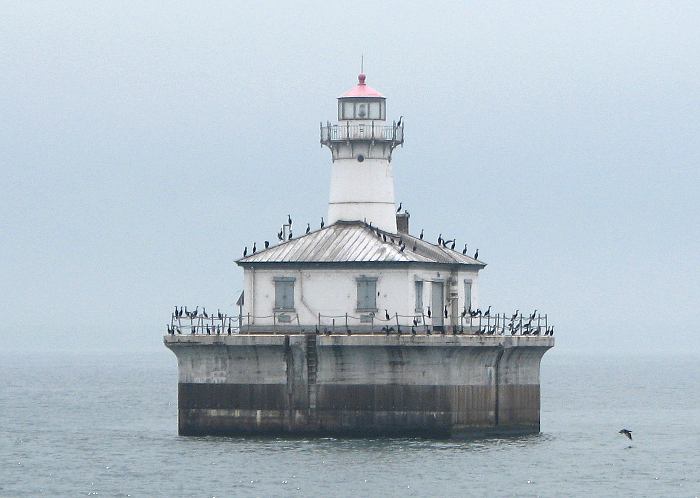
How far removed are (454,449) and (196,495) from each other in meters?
11.5

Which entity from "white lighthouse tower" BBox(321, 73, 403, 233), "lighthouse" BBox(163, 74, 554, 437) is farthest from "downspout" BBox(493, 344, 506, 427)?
"white lighthouse tower" BBox(321, 73, 403, 233)

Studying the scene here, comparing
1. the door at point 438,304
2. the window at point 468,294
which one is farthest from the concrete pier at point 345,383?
the window at point 468,294

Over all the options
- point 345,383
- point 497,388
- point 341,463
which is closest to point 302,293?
point 345,383

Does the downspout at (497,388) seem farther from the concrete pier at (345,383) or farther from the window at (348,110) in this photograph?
the window at (348,110)

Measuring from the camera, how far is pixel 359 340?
7406cm

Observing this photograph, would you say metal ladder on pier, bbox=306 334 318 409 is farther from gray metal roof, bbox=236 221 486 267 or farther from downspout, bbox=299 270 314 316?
gray metal roof, bbox=236 221 486 267

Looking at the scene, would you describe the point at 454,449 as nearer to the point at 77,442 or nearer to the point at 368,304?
the point at 368,304

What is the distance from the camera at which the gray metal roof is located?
3049 inches

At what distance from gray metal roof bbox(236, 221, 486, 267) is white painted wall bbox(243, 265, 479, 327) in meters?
0.37

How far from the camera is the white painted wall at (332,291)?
3022 inches

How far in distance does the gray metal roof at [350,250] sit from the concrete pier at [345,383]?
372 centimetres

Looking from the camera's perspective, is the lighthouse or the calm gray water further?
the lighthouse

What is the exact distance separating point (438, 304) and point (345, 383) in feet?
19.2

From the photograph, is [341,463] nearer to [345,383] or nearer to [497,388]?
[345,383]
